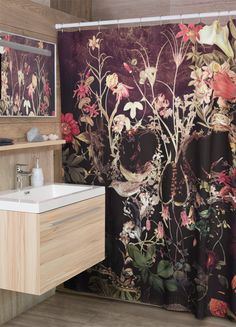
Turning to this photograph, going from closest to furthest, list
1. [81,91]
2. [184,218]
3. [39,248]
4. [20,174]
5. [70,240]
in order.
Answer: [39,248] → [70,240] → [20,174] → [184,218] → [81,91]

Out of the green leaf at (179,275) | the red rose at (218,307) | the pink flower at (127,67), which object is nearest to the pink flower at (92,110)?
the pink flower at (127,67)

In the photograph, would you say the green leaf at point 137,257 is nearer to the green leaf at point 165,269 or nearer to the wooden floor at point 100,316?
the green leaf at point 165,269

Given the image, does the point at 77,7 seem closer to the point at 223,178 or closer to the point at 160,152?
the point at 160,152

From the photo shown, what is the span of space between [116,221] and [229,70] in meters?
1.29

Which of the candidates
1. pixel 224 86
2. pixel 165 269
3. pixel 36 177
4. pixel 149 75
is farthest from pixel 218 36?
pixel 165 269

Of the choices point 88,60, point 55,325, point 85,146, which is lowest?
point 55,325

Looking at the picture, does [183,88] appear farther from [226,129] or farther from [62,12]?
[62,12]

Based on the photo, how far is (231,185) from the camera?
324 cm

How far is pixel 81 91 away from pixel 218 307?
175cm

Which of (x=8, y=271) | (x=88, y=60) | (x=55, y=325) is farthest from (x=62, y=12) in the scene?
(x=55, y=325)

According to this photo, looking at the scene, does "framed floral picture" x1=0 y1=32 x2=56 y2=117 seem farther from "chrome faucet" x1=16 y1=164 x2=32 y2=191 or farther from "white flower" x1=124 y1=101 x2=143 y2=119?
"white flower" x1=124 y1=101 x2=143 y2=119

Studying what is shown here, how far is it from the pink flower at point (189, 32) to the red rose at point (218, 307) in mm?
1710

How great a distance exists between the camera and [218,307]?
3.38 m

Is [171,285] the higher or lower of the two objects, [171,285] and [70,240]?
the lower
